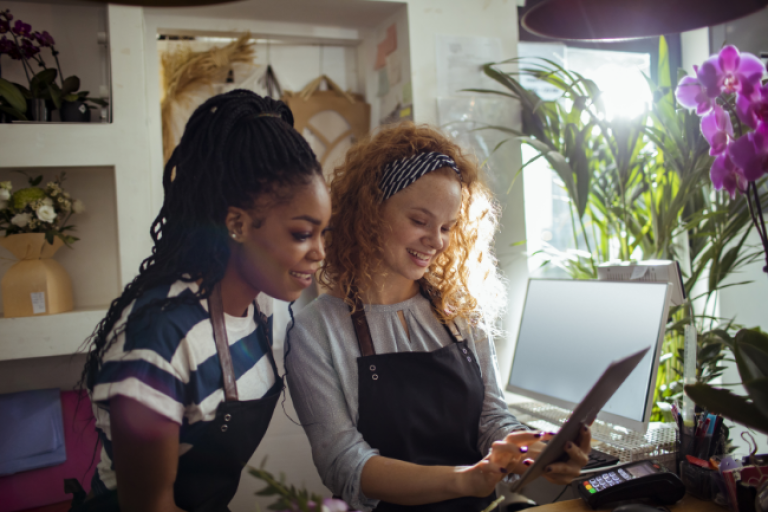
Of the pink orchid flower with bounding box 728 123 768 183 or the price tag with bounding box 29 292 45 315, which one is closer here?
the price tag with bounding box 29 292 45 315

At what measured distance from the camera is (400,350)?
3.64 ft

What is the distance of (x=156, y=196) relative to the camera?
29.9 inches

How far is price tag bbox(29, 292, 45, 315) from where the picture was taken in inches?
27.0

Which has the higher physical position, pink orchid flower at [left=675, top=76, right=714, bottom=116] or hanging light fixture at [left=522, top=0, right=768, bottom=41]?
hanging light fixture at [left=522, top=0, right=768, bottom=41]

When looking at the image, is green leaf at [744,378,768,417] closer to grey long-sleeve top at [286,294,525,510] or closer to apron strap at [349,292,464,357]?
grey long-sleeve top at [286,294,525,510]

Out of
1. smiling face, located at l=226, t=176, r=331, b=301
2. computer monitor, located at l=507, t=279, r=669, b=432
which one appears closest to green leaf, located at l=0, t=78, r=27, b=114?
smiling face, located at l=226, t=176, r=331, b=301

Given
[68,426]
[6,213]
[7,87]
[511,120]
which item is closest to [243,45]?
[7,87]

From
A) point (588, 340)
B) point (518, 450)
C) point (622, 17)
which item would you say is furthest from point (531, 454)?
point (622, 17)

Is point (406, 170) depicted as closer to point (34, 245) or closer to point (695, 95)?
point (695, 95)

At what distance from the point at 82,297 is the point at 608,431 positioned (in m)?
1.19

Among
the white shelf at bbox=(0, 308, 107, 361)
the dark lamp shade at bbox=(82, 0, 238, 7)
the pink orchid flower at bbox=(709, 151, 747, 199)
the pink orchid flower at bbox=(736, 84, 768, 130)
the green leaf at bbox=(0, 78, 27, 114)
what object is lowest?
the white shelf at bbox=(0, 308, 107, 361)

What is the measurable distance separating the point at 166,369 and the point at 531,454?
61 cm

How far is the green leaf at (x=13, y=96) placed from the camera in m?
0.73

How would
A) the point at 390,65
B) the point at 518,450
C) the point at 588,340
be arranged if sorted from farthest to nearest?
the point at 390,65
the point at 588,340
the point at 518,450
